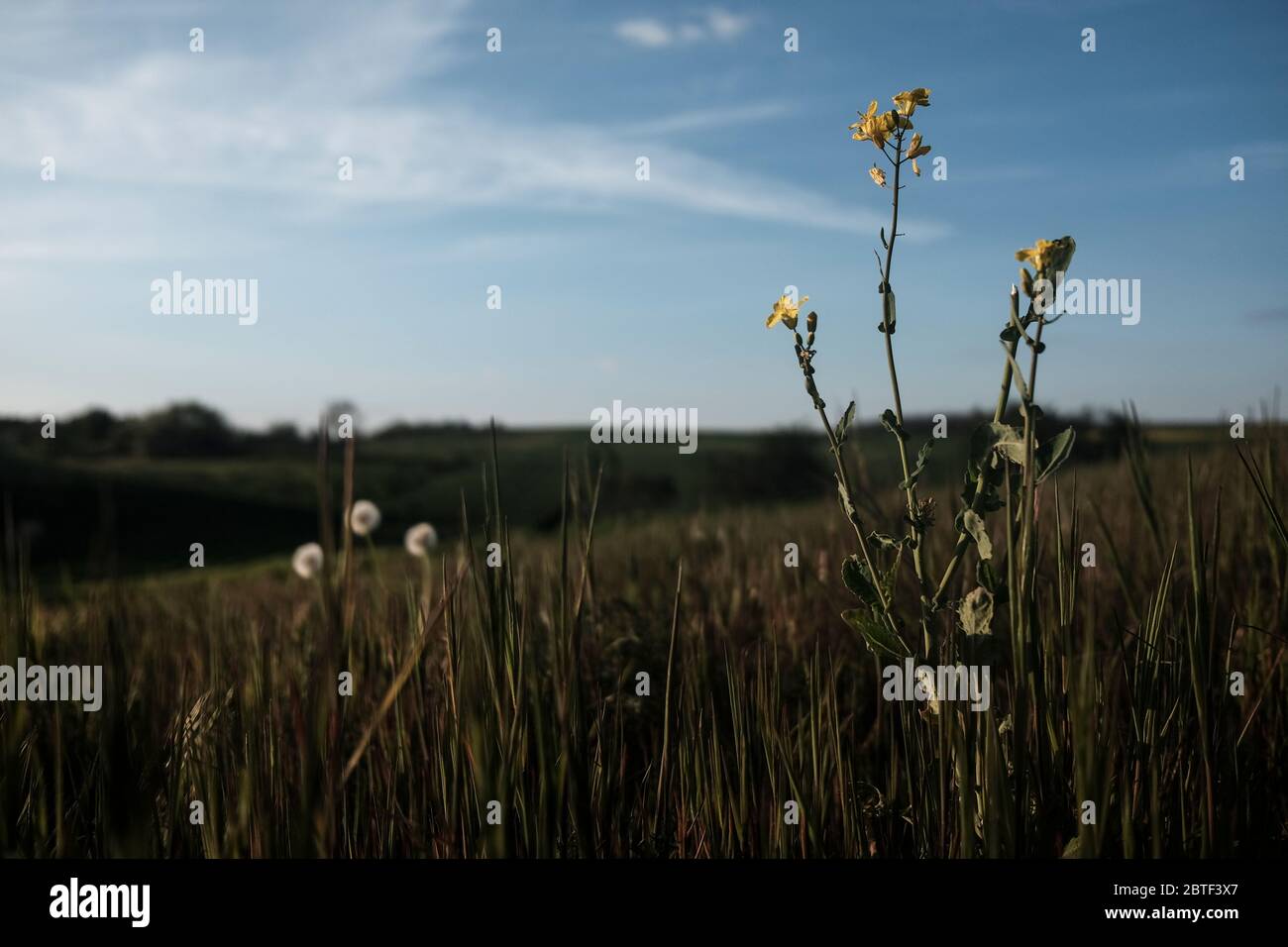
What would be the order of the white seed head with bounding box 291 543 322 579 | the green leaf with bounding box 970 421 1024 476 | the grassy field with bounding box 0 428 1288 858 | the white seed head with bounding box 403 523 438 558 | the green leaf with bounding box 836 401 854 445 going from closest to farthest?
1. the grassy field with bounding box 0 428 1288 858
2. the green leaf with bounding box 970 421 1024 476
3. the green leaf with bounding box 836 401 854 445
4. the white seed head with bounding box 403 523 438 558
5. the white seed head with bounding box 291 543 322 579

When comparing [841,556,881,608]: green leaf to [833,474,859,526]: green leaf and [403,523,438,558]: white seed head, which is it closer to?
[833,474,859,526]: green leaf

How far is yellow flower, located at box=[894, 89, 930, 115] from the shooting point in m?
1.56

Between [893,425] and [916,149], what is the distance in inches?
19.9

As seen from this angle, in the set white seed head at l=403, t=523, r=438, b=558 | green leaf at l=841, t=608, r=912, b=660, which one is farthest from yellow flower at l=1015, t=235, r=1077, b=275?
white seed head at l=403, t=523, r=438, b=558

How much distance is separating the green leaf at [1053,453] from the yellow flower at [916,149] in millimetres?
565

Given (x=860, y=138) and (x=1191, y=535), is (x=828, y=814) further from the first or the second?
(x=860, y=138)

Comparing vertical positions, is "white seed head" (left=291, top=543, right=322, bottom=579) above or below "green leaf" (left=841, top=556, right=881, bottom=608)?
below

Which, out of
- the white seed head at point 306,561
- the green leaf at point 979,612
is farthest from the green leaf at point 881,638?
the white seed head at point 306,561

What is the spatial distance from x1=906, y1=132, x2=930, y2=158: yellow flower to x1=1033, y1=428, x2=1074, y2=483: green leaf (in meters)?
0.56

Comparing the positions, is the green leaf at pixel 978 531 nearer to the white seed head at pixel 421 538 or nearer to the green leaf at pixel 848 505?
the green leaf at pixel 848 505

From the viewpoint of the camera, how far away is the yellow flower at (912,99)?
61.3 inches

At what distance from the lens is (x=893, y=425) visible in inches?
61.6
